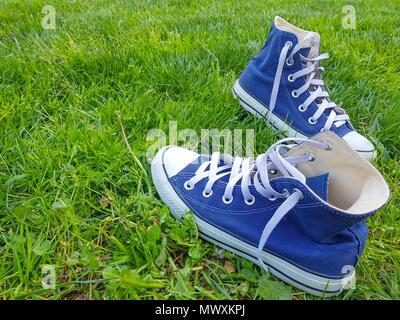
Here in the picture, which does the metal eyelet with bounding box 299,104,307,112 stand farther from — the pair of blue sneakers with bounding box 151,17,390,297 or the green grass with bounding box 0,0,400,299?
the pair of blue sneakers with bounding box 151,17,390,297

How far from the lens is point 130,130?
1.94m

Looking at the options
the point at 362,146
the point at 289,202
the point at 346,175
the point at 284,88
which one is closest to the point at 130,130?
the point at 284,88

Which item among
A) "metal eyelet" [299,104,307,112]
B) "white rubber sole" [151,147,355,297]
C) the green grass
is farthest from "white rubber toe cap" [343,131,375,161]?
"white rubber sole" [151,147,355,297]

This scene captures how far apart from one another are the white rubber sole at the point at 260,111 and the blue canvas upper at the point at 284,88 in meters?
0.02

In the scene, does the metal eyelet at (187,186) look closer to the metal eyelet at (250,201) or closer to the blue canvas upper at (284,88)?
the metal eyelet at (250,201)

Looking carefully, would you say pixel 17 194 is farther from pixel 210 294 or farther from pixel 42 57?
pixel 42 57

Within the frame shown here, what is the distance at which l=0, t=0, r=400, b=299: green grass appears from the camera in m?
1.25

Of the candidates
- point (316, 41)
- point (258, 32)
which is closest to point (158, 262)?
point (316, 41)

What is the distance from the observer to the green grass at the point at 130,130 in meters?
1.25

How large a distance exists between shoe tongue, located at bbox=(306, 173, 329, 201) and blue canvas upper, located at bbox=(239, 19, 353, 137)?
80 cm

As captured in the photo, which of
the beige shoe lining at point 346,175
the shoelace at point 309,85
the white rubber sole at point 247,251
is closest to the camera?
the beige shoe lining at point 346,175

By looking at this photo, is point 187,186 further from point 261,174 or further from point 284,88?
point 284,88

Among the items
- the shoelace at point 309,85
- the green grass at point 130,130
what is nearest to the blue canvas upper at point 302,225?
the green grass at point 130,130

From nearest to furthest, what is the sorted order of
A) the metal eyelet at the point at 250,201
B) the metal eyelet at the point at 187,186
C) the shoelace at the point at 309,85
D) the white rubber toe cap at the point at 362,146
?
the metal eyelet at the point at 250,201, the metal eyelet at the point at 187,186, the white rubber toe cap at the point at 362,146, the shoelace at the point at 309,85
